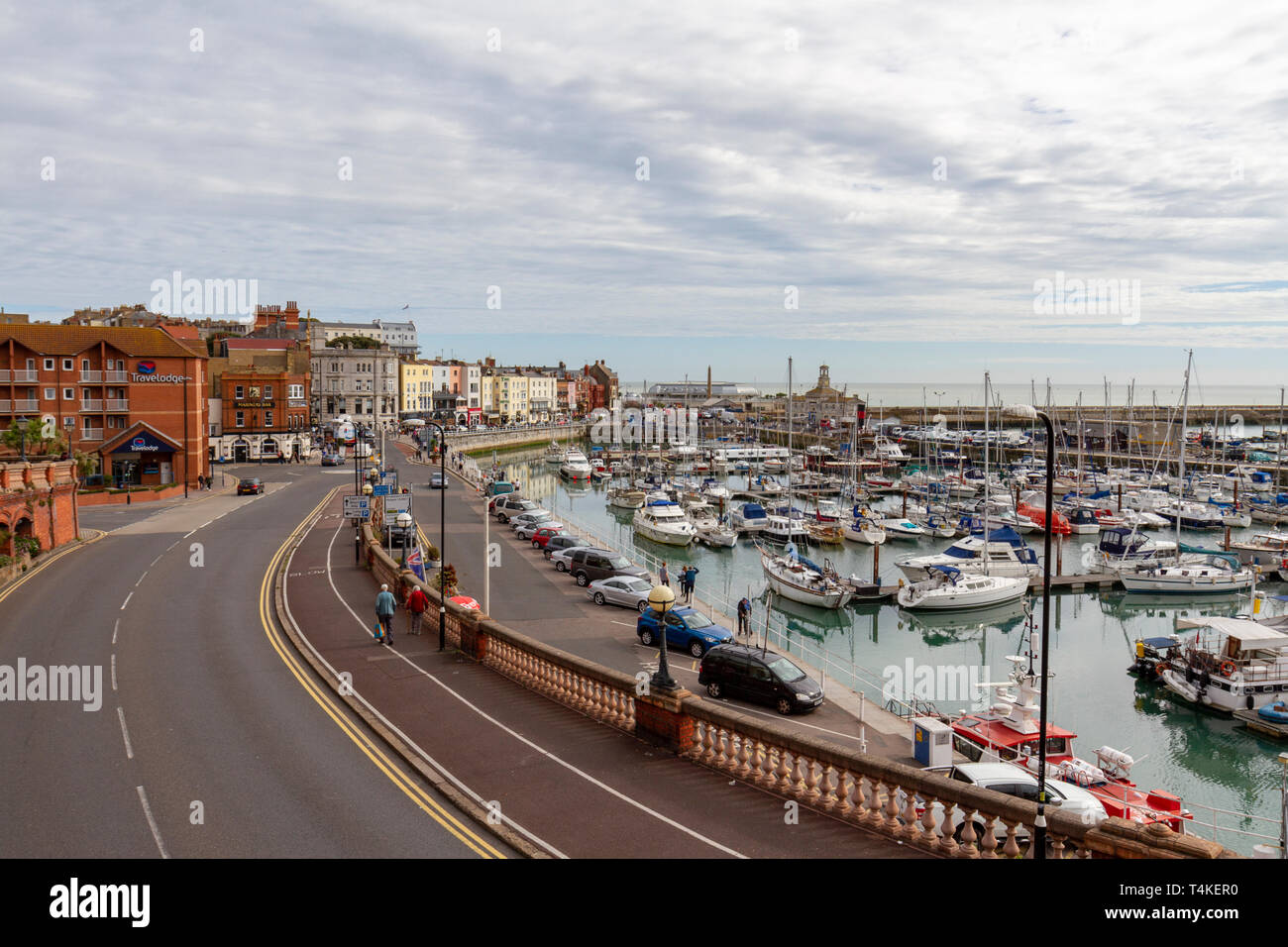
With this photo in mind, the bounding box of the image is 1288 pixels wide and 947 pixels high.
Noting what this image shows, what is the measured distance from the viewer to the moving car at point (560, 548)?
1628 inches

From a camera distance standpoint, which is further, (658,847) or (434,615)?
(434,615)

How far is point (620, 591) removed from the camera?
112 feet

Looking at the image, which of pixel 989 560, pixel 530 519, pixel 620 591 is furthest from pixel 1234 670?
pixel 530 519

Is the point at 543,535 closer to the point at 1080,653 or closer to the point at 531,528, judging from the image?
the point at 531,528

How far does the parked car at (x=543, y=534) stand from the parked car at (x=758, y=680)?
1007 inches

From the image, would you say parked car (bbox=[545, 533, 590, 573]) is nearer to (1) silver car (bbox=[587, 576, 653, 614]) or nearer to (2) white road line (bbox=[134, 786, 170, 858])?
(1) silver car (bbox=[587, 576, 653, 614])

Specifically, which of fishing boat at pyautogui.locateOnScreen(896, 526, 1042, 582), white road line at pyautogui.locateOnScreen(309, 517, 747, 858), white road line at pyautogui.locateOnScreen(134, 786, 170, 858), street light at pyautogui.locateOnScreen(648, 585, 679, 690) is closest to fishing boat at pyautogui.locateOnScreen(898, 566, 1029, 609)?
fishing boat at pyautogui.locateOnScreen(896, 526, 1042, 582)

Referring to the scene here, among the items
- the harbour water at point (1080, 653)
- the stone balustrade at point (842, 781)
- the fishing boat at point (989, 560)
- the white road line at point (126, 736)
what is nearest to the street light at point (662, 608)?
the stone balustrade at point (842, 781)

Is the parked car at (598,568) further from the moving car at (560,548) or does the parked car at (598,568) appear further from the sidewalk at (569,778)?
the sidewalk at (569,778)

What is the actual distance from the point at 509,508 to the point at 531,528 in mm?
8879
